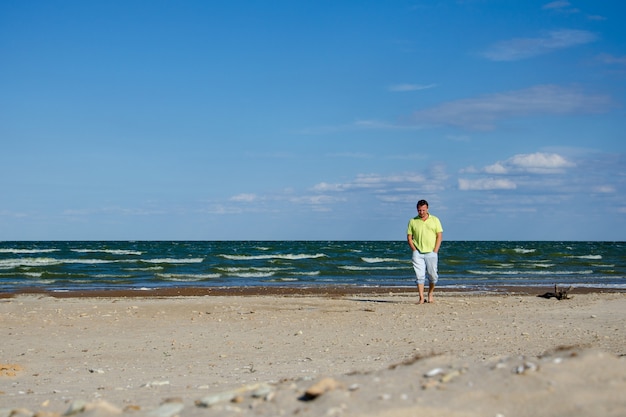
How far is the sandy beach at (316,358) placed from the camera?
3895 millimetres

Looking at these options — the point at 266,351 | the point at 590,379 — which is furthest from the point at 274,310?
the point at 590,379

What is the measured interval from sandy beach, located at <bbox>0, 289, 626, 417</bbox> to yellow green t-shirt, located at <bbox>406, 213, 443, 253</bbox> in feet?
3.63

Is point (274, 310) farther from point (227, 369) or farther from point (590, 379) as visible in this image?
point (590, 379)

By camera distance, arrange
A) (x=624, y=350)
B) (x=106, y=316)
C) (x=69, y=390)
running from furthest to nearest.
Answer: (x=106, y=316), (x=624, y=350), (x=69, y=390)

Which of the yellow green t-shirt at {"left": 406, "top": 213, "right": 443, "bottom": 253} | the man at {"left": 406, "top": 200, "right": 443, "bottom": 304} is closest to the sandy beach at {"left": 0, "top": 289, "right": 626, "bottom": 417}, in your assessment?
the man at {"left": 406, "top": 200, "right": 443, "bottom": 304}

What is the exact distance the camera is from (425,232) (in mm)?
12672

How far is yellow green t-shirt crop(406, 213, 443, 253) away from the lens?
12680 mm

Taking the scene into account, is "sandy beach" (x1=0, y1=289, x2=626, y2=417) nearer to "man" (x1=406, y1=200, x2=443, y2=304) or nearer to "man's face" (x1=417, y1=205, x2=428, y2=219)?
"man" (x1=406, y1=200, x2=443, y2=304)

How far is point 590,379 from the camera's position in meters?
Result: 4.03

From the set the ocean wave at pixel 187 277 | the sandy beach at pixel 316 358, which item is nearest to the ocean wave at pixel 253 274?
the ocean wave at pixel 187 277

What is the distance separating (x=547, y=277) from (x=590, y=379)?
24.8 m

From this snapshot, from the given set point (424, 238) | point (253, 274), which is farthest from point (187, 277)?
point (424, 238)

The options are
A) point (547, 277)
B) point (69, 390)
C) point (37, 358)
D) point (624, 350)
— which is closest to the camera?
point (69, 390)

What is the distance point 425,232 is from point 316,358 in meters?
5.62
